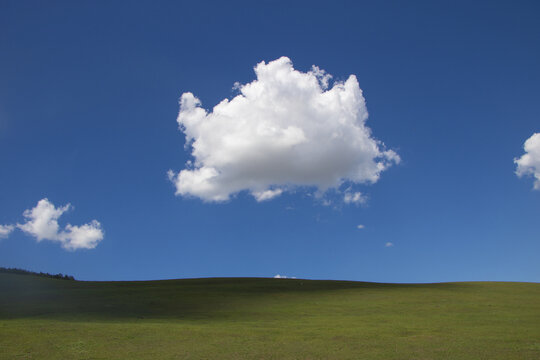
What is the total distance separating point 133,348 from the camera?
1498 cm

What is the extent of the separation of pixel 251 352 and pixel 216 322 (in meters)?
7.97

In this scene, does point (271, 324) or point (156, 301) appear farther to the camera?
point (156, 301)

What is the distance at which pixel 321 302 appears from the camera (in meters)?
31.1

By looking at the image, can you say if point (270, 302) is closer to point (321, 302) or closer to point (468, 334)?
point (321, 302)

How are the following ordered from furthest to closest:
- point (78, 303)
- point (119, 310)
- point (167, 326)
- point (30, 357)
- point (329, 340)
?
1. point (78, 303)
2. point (119, 310)
3. point (167, 326)
4. point (329, 340)
5. point (30, 357)

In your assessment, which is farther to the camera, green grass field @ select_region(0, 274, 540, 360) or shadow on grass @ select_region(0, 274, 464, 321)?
shadow on grass @ select_region(0, 274, 464, 321)

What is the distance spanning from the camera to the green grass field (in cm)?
1474

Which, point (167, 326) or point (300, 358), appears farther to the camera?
point (167, 326)

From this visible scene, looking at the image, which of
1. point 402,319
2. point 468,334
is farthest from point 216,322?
point 468,334

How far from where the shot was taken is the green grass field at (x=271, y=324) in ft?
48.4

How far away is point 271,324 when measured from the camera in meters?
21.1

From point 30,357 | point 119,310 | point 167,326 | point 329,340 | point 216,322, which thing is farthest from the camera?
point 119,310

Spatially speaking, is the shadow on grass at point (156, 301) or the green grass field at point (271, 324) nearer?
the green grass field at point (271, 324)

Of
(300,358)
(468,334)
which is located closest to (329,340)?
(300,358)
